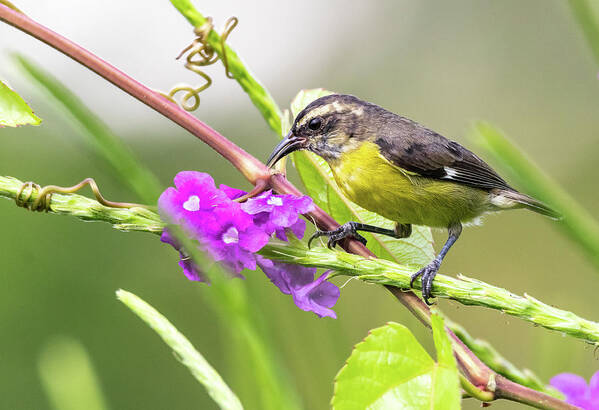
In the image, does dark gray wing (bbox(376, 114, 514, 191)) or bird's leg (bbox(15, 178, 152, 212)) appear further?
dark gray wing (bbox(376, 114, 514, 191))

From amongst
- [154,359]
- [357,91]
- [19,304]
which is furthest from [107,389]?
[357,91]

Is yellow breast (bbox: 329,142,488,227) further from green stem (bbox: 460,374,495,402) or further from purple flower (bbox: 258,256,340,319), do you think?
green stem (bbox: 460,374,495,402)

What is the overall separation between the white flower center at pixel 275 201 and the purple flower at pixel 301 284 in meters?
0.09

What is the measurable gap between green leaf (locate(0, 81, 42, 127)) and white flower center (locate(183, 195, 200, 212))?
0.23 meters

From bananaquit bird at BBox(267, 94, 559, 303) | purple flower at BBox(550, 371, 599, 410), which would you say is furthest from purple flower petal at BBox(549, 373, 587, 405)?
bananaquit bird at BBox(267, 94, 559, 303)

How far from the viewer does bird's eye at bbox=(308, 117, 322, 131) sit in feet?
6.93

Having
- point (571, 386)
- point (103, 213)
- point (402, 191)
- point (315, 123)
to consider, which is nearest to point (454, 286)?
point (571, 386)

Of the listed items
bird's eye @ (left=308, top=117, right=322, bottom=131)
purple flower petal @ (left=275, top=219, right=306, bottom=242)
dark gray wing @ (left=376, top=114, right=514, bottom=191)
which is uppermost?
dark gray wing @ (left=376, top=114, right=514, bottom=191)

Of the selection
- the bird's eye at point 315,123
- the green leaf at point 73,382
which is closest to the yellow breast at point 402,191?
the bird's eye at point 315,123

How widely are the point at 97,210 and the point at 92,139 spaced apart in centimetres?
42

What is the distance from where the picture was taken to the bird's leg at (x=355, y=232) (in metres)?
1.11

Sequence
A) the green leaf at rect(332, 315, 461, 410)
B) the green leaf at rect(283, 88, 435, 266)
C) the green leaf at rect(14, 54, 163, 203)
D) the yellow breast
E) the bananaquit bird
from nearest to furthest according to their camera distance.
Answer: the green leaf at rect(14, 54, 163, 203), the green leaf at rect(332, 315, 461, 410), the green leaf at rect(283, 88, 435, 266), the yellow breast, the bananaquit bird

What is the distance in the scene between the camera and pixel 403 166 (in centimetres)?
220

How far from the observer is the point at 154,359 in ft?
17.2
